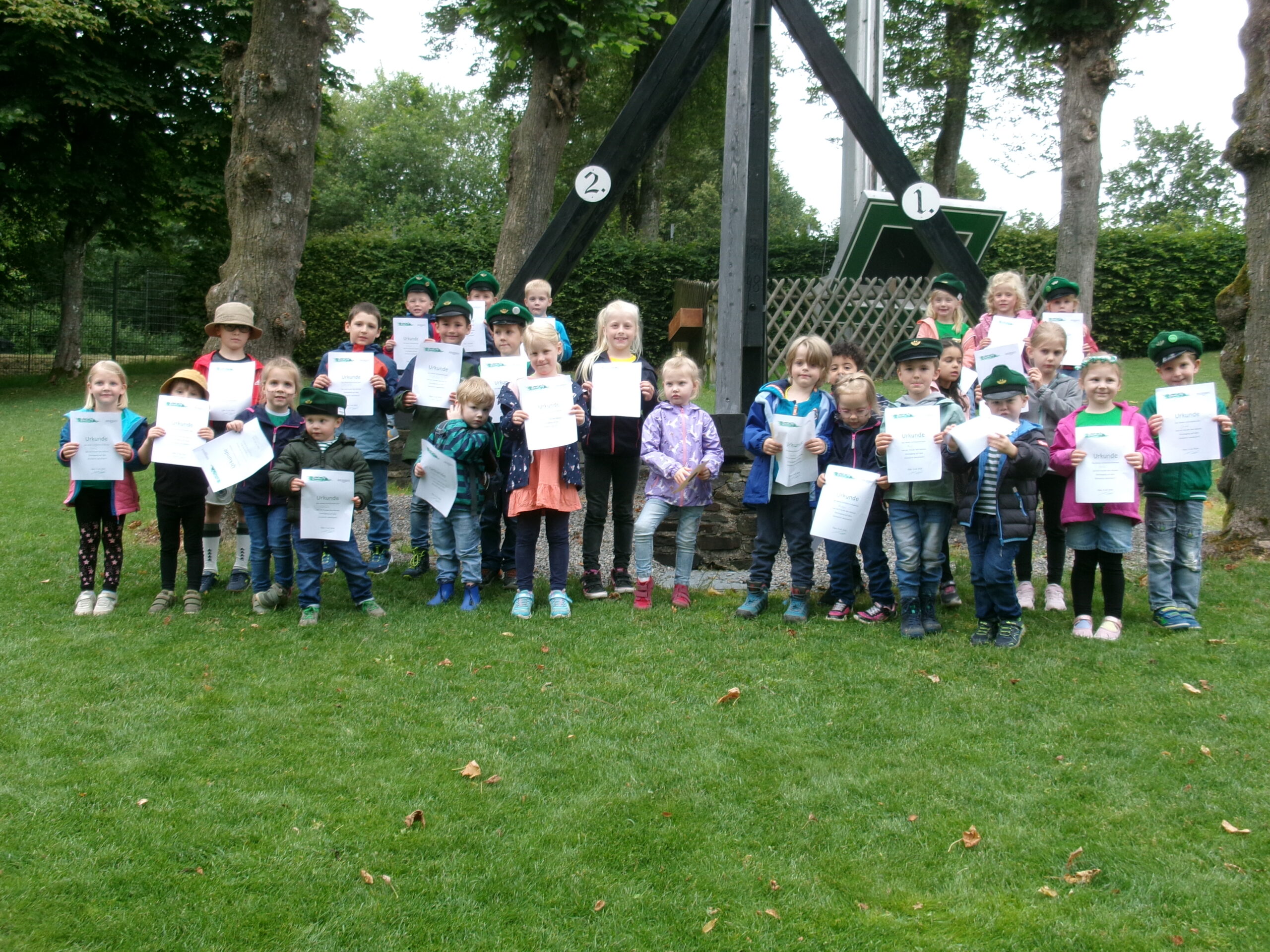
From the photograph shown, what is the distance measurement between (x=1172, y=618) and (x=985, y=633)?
1.17 metres

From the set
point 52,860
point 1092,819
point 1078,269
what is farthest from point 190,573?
point 1078,269

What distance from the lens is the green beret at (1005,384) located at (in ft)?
18.0

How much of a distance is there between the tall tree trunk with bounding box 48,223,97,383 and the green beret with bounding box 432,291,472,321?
64.0 feet

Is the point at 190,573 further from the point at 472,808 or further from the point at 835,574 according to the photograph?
the point at 835,574

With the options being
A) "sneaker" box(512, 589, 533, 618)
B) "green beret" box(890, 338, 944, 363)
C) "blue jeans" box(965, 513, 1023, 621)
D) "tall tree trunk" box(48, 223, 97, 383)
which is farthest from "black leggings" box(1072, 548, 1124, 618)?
"tall tree trunk" box(48, 223, 97, 383)

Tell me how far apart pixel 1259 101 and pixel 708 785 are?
22.5 feet

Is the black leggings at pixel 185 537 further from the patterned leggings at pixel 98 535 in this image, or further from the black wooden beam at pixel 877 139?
the black wooden beam at pixel 877 139

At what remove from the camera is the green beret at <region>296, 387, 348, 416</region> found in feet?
19.6

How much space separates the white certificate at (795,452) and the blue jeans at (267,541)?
123 inches

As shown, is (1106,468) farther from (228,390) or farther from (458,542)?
(228,390)

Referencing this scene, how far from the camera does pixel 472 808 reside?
3.72 m

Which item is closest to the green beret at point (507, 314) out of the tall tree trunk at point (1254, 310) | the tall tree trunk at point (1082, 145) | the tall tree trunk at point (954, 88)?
the tall tree trunk at point (1254, 310)

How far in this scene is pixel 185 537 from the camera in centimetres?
640

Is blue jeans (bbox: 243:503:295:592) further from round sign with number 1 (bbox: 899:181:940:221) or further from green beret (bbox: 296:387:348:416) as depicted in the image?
round sign with number 1 (bbox: 899:181:940:221)
